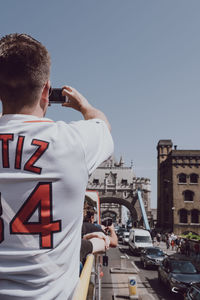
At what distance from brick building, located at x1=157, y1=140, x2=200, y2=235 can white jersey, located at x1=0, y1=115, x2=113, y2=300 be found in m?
42.3

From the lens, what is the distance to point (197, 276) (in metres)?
13.5

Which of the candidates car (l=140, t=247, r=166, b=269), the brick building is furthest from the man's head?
the brick building

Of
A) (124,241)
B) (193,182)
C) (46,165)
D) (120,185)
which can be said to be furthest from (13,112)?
(120,185)

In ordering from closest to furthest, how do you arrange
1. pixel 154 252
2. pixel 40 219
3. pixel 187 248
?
pixel 40 219 < pixel 154 252 < pixel 187 248

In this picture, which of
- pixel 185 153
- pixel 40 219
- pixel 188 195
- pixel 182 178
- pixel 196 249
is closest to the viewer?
pixel 40 219

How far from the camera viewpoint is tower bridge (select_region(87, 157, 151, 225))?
61.5 m

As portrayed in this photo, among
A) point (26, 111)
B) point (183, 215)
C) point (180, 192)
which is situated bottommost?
point (183, 215)

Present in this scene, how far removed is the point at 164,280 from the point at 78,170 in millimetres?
14737

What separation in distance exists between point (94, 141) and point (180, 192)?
4442 centimetres

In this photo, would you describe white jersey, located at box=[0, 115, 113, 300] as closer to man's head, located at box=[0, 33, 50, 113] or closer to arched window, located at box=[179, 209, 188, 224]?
man's head, located at box=[0, 33, 50, 113]

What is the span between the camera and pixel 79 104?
156cm

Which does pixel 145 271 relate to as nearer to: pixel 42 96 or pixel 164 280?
pixel 164 280

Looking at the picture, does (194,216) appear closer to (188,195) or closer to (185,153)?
(188,195)

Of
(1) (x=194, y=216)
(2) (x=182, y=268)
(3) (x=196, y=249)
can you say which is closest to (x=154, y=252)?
(3) (x=196, y=249)
